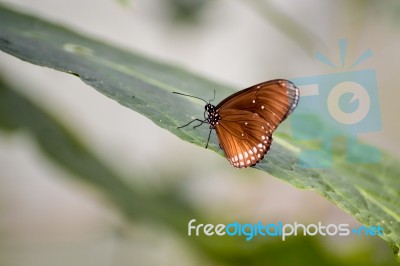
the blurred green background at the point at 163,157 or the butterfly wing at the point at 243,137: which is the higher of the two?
the blurred green background at the point at 163,157

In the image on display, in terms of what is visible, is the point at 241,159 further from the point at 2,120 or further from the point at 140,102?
the point at 2,120

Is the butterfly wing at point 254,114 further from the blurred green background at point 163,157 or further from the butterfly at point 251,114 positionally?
the blurred green background at point 163,157

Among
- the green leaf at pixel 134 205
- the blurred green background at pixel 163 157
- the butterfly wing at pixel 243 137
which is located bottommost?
the butterfly wing at pixel 243 137

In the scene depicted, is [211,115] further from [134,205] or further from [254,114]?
[134,205]

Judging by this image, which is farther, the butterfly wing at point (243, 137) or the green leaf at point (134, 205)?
the green leaf at point (134, 205)

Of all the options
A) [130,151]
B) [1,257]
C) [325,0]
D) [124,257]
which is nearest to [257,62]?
[325,0]

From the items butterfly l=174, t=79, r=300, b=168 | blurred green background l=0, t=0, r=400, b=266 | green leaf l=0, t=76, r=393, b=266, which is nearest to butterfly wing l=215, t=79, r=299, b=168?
butterfly l=174, t=79, r=300, b=168

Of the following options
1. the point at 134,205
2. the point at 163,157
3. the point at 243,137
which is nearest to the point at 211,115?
the point at 243,137

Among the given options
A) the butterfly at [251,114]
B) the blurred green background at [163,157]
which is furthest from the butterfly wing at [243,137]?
the blurred green background at [163,157]
